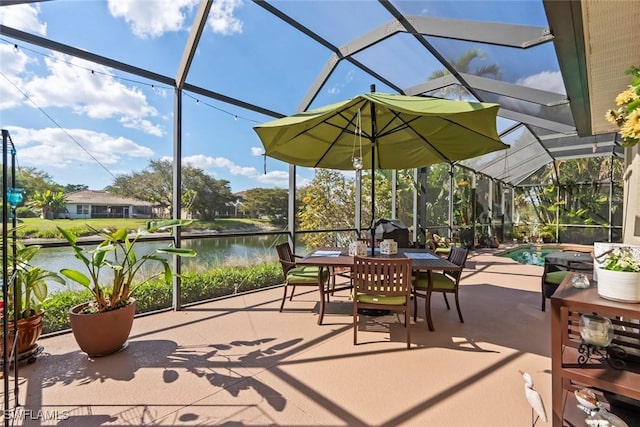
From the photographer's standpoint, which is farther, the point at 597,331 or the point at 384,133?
the point at 384,133

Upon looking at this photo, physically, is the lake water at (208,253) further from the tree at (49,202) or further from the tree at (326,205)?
the tree at (326,205)

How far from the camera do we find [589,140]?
848cm

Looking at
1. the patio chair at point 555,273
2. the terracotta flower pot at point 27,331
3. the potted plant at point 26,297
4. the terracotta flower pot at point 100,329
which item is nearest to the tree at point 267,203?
the terracotta flower pot at point 100,329

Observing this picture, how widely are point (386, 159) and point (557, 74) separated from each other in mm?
2656

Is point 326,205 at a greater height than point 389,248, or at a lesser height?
greater

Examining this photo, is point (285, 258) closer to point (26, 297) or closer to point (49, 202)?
point (26, 297)

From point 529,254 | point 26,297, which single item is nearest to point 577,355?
point 26,297

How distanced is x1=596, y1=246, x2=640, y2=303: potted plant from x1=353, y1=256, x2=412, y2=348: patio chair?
1493mm

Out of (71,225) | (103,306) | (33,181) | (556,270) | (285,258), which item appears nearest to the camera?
(103,306)

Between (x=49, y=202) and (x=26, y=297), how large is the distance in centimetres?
113

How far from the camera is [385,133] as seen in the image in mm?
3848

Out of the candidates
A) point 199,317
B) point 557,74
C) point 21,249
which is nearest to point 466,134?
point 557,74

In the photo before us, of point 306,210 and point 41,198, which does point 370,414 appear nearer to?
point 41,198

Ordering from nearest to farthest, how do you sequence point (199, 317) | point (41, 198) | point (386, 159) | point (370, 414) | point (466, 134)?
1. point (370, 414)
2. point (41, 198)
3. point (466, 134)
4. point (199, 317)
5. point (386, 159)
